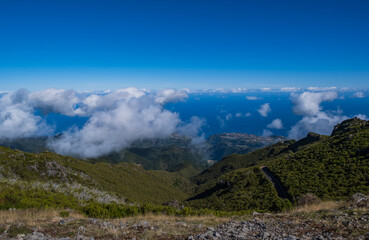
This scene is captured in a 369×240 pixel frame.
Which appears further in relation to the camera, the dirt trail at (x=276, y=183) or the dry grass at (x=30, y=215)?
the dirt trail at (x=276, y=183)

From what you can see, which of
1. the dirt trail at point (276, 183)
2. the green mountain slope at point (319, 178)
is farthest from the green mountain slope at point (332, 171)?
the dirt trail at point (276, 183)

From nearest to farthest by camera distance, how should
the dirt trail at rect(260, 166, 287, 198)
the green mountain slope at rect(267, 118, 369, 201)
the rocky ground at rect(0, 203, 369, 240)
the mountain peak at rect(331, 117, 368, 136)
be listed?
the rocky ground at rect(0, 203, 369, 240), the green mountain slope at rect(267, 118, 369, 201), the dirt trail at rect(260, 166, 287, 198), the mountain peak at rect(331, 117, 368, 136)

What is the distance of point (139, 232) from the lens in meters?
9.28

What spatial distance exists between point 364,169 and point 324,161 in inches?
529

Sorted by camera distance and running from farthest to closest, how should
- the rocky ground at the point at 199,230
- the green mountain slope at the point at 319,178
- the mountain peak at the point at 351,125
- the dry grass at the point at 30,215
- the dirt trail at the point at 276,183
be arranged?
1. the mountain peak at the point at 351,125
2. the dirt trail at the point at 276,183
3. the green mountain slope at the point at 319,178
4. the dry grass at the point at 30,215
5. the rocky ground at the point at 199,230

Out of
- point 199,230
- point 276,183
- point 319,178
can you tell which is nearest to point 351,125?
point 276,183

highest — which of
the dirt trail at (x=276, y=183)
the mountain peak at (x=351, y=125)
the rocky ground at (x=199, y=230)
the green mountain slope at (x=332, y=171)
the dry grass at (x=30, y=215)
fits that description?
the rocky ground at (x=199, y=230)

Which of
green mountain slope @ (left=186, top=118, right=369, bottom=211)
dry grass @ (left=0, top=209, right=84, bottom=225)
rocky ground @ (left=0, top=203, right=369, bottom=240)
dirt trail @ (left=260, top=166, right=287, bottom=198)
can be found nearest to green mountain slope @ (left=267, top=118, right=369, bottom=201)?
green mountain slope @ (left=186, top=118, right=369, bottom=211)

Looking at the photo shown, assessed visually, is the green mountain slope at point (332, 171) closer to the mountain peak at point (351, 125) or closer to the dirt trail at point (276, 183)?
the dirt trail at point (276, 183)

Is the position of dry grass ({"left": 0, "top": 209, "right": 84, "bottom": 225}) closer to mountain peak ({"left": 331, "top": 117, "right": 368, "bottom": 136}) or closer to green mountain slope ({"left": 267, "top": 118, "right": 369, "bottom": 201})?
green mountain slope ({"left": 267, "top": 118, "right": 369, "bottom": 201})

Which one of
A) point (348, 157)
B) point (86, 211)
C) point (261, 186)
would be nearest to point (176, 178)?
point (261, 186)

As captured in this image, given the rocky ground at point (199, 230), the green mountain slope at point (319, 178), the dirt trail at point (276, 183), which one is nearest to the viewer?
the rocky ground at point (199, 230)

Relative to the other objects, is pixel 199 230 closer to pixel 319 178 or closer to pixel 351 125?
pixel 319 178

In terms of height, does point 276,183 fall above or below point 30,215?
below
